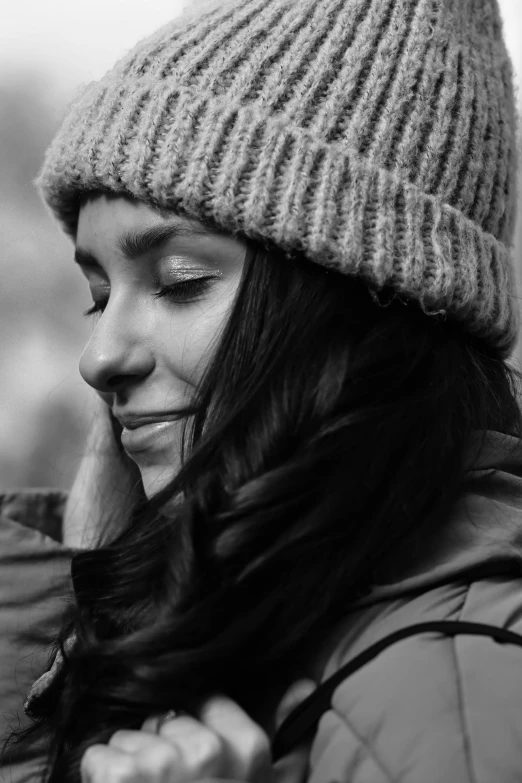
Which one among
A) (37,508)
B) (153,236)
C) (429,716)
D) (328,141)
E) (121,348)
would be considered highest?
(328,141)

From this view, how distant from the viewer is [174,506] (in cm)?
114

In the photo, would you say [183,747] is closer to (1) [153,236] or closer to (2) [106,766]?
(2) [106,766]

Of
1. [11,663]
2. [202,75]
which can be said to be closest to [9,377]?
[11,663]

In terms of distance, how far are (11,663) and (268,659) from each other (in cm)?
67

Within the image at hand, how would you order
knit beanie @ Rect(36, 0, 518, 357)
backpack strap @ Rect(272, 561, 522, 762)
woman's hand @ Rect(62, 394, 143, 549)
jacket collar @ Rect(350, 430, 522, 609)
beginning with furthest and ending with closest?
woman's hand @ Rect(62, 394, 143, 549), knit beanie @ Rect(36, 0, 518, 357), jacket collar @ Rect(350, 430, 522, 609), backpack strap @ Rect(272, 561, 522, 762)

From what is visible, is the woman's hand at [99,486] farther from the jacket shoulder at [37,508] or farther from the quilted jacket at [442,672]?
the quilted jacket at [442,672]

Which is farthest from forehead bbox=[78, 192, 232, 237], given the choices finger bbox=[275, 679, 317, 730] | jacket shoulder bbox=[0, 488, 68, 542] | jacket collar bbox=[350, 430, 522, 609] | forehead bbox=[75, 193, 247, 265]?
jacket shoulder bbox=[0, 488, 68, 542]

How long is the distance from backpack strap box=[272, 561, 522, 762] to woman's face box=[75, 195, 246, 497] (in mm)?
419

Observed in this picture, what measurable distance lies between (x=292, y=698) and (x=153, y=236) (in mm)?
651

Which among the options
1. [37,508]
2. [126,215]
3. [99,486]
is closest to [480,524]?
[126,215]

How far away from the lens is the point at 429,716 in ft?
2.71

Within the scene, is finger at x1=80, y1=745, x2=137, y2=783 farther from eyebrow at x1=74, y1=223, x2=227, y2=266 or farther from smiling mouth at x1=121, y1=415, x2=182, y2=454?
eyebrow at x1=74, y1=223, x2=227, y2=266

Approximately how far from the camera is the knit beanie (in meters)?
1.16

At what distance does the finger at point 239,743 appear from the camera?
85cm
